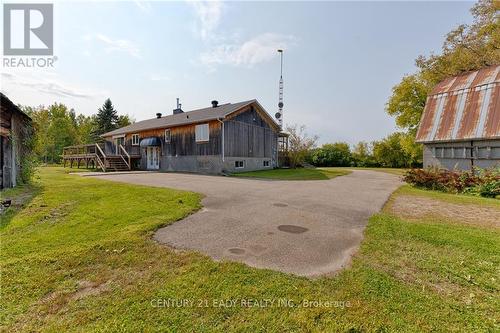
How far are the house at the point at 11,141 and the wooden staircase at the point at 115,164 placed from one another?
12166mm

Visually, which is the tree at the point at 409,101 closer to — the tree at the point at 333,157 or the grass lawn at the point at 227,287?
the tree at the point at 333,157

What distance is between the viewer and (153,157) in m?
25.8

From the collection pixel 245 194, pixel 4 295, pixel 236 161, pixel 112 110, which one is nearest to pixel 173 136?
pixel 236 161

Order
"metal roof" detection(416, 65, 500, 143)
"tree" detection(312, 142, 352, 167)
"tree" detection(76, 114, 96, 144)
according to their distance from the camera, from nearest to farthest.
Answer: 1. "metal roof" detection(416, 65, 500, 143)
2. "tree" detection(312, 142, 352, 167)
3. "tree" detection(76, 114, 96, 144)

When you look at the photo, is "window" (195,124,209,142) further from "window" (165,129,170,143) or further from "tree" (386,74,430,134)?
"tree" (386,74,430,134)

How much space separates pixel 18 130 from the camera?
440 inches

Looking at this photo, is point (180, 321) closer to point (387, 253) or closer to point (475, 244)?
point (387, 253)

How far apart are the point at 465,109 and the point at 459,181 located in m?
6.11

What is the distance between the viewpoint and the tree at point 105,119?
52.3m

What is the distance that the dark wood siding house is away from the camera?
66.8 feet

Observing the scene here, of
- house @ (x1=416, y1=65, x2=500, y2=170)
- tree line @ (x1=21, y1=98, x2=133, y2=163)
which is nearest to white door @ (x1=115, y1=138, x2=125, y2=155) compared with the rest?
tree line @ (x1=21, y1=98, x2=133, y2=163)

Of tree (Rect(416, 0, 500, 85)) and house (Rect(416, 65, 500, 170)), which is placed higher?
tree (Rect(416, 0, 500, 85))

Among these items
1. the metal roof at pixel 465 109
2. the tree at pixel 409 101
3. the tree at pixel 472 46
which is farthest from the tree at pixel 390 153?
the metal roof at pixel 465 109

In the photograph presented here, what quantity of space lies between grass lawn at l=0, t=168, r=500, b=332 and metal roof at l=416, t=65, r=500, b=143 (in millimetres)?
11873
